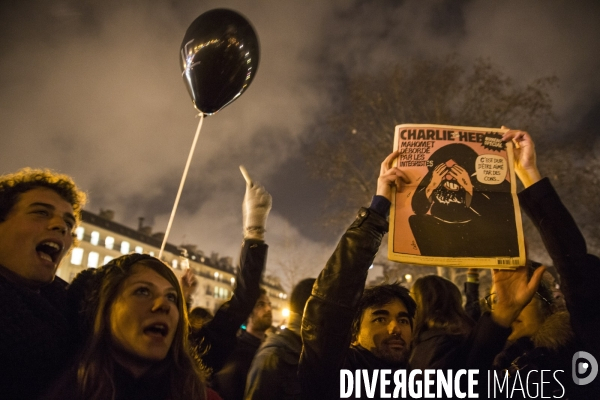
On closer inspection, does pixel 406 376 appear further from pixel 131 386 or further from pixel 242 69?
pixel 242 69

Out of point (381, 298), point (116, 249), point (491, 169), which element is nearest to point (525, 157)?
point (491, 169)

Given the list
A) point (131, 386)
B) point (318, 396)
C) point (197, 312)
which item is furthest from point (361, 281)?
point (197, 312)

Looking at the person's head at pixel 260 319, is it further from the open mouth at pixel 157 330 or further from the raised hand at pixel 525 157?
the raised hand at pixel 525 157

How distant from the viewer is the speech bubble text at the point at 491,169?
2344mm

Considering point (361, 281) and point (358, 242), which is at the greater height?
point (358, 242)

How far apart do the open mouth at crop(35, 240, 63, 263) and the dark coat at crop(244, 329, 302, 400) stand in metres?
1.27

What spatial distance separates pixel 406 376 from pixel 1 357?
1.92m

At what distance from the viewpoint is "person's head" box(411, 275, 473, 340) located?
2799 mm

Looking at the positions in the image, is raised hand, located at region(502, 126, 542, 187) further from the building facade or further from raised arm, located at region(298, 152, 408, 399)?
the building facade

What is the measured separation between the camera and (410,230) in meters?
2.28

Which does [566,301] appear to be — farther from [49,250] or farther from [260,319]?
[260,319]

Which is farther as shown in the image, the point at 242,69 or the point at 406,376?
the point at 242,69

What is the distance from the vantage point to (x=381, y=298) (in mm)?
2703

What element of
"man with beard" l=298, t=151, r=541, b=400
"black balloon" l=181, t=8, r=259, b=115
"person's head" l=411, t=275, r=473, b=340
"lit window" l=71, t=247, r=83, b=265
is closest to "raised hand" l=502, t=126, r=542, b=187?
"man with beard" l=298, t=151, r=541, b=400
